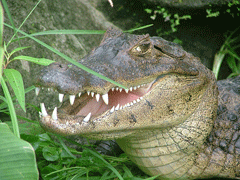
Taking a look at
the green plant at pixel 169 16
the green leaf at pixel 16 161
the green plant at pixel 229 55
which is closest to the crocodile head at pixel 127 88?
the green leaf at pixel 16 161

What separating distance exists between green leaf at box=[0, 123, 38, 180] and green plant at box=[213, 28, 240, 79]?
3644mm

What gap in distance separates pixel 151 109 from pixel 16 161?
1061mm

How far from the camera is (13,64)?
A: 284 cm

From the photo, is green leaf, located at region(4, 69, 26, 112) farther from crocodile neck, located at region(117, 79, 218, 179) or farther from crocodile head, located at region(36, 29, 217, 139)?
crocodile neck, located at region(117, 79, 218, 179)

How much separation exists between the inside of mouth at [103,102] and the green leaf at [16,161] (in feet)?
2.25

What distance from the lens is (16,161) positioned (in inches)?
48.7

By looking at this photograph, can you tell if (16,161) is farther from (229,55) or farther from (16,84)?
(229,55)

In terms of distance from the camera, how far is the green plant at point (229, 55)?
4320 mm

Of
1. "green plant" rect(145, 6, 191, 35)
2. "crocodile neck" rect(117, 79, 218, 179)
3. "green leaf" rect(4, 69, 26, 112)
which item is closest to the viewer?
"green leaf" rect(4, 69, 26, 112)

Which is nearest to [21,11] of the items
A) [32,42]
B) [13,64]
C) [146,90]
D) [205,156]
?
[32,42]

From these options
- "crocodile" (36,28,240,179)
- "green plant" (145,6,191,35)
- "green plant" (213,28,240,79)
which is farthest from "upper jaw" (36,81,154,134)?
"green plant" (213,28,240,79)

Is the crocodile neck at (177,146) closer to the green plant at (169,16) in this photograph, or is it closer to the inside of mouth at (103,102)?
the inside of mouth at (103,102)

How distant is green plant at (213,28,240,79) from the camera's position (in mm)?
4320

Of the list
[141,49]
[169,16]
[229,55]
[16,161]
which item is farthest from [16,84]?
[229,55]
